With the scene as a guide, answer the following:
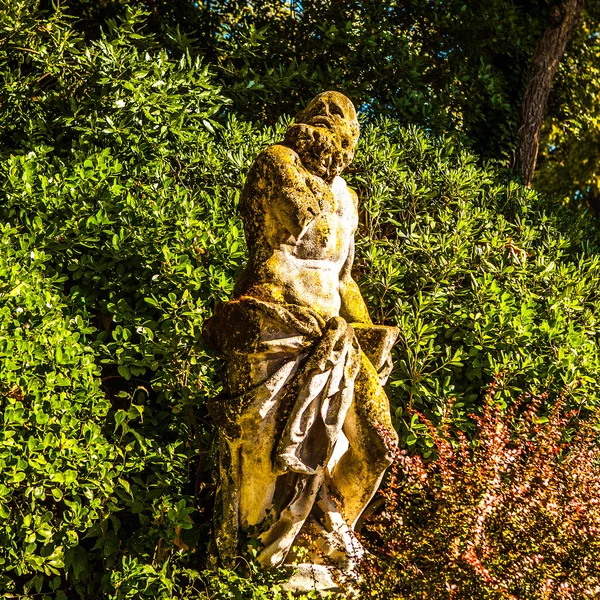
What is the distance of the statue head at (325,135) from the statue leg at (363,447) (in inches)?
39.6

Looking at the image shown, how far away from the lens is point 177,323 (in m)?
5.73

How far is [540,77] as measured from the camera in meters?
10.5

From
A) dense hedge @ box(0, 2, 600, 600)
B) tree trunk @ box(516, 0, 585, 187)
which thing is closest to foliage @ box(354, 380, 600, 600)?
dense hedge @ box(0, 2, 600, 600)

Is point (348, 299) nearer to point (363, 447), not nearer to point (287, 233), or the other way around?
point (287, 233)

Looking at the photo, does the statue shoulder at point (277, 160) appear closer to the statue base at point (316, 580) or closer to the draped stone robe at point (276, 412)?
the draped stone robe at point (276, 412)

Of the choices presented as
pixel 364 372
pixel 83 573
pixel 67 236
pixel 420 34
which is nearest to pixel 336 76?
pixel 420 34

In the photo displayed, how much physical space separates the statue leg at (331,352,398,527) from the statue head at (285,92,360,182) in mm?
1007

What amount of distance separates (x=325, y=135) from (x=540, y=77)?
21.1 feet

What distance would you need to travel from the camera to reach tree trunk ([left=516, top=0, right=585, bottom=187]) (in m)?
10.5

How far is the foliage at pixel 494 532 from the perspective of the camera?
4227 mm

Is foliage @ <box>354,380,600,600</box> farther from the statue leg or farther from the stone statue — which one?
the stone statue

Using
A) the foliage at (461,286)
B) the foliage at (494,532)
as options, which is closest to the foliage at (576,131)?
the foliage at (461,286)

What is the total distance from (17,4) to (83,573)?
447cm

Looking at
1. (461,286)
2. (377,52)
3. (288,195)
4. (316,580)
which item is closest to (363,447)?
(316,580)
